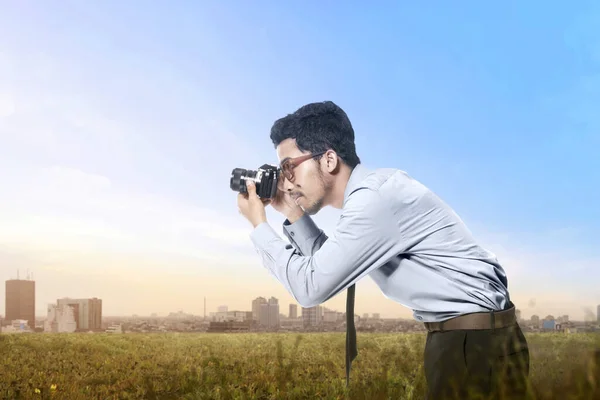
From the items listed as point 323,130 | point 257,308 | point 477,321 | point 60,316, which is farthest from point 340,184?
point 60,316

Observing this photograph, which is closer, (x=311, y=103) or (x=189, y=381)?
(x=311, y=103)

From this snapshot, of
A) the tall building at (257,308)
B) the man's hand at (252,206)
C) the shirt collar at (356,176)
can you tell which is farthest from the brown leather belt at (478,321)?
the tall building at (257,308)

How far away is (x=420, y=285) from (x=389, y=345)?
5196mm

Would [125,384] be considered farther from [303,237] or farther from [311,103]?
[311,103]

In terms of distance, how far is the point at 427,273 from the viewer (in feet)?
8.25

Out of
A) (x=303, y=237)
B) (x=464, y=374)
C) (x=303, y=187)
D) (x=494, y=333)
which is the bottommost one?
(x=464, y=374)

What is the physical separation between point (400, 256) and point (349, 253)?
12.4 inches

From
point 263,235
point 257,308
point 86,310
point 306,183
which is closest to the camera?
point 263,235

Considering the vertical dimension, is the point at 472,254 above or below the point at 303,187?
below

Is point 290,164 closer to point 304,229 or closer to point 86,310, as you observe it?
point 304,229

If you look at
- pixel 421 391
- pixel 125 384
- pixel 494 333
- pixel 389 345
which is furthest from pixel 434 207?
pixel 389 345

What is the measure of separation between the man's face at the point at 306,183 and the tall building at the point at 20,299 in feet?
142

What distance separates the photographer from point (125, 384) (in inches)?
202

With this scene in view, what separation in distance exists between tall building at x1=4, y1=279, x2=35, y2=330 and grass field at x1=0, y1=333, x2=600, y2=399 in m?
38.2
